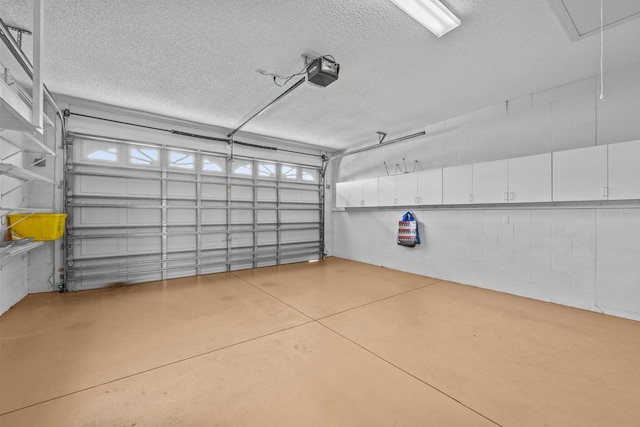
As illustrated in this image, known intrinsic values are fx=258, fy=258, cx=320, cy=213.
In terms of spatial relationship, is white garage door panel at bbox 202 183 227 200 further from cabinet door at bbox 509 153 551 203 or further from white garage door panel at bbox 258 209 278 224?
cabinet door at bbox 509 153 551 203

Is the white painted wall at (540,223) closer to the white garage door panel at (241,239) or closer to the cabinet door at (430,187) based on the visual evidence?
the cabinet door at (430,187)

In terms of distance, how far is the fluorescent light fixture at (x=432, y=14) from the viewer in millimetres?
2098

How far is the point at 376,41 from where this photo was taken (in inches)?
107

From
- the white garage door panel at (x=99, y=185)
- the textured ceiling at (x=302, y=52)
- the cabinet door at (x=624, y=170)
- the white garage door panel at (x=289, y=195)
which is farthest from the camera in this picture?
the white garage door panel at (x=289, y=195)

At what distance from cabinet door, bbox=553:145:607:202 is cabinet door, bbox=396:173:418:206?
2.11 metres

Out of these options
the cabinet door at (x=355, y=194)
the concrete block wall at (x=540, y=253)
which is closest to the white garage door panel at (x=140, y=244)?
the cabinet door at (x=355, y=194)

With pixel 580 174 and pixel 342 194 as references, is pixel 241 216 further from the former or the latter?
pixel 580 174

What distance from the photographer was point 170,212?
5.18 meters

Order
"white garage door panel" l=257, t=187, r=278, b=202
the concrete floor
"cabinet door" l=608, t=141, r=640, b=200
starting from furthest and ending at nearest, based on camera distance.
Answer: "white garage door panel" l=257, t=187, r=278, b=202 < "cabinet door" l=608, t=141, r=640, b=200 < the concrete floor

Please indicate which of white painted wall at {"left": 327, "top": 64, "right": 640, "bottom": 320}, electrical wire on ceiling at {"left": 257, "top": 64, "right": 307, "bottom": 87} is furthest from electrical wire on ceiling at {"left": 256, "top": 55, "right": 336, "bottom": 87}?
white painted wall at {"left": 327, "top": 64, "right": 640, "bottom": 320}

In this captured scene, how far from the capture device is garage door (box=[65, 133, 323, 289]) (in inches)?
175

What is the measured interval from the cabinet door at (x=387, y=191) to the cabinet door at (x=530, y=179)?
2.11 meters

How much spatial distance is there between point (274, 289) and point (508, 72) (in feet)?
15.2

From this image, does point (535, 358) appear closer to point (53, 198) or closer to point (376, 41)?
point (376, 41)
